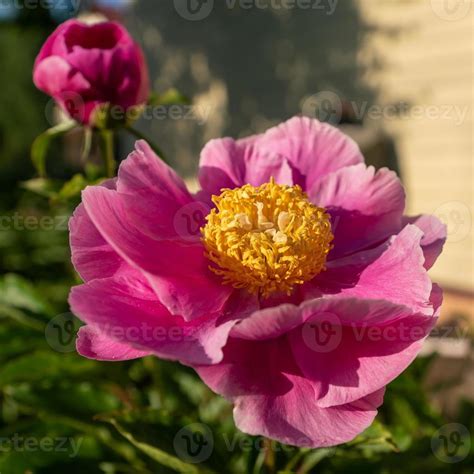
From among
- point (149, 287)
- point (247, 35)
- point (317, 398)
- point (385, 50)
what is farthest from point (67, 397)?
point (247, 35)

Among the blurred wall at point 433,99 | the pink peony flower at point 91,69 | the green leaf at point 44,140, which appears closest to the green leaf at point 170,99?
the pink peony flower at point 91,69

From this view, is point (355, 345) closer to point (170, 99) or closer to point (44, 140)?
point (170, 99)

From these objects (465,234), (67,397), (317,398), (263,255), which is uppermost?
(263,255)

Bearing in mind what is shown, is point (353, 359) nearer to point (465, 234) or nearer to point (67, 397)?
point (67, 397)

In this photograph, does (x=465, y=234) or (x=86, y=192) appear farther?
(x=465, y=234)

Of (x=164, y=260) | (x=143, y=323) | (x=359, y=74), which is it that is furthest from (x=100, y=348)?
(x=359, y=74)
